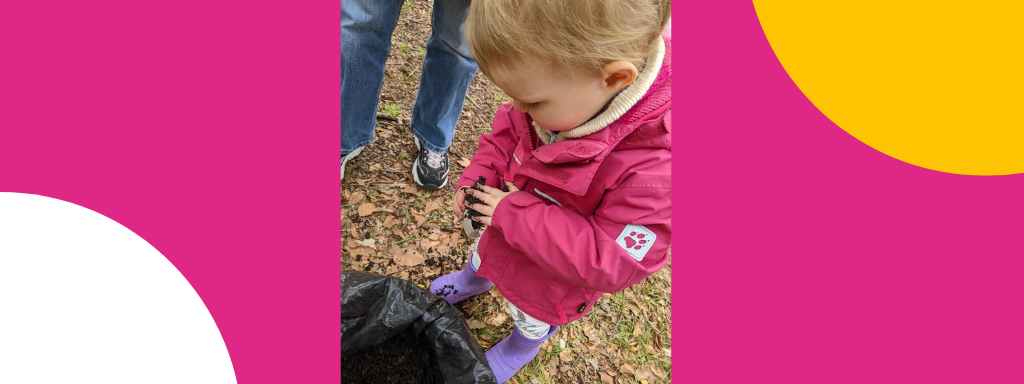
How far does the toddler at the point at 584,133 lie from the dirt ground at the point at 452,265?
93cm

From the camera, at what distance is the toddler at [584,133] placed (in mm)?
1194

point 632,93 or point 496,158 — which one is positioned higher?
point 632,93

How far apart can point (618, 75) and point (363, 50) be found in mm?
1272

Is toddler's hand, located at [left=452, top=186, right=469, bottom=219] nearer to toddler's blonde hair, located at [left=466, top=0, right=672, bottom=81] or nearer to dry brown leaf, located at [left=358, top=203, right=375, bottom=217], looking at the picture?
toddler's blonde hair, located at [left=466, top=0, right=672, bottom=81]

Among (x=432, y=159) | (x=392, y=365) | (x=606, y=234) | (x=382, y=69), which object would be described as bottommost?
(x=392, y=365)

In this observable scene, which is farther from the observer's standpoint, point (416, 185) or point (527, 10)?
point (416, 185)

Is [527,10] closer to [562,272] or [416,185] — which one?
[562,272]

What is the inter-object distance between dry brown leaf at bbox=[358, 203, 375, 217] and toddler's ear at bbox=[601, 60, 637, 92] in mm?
1889

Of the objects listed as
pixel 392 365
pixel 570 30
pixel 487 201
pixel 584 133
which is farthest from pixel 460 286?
pixel 570 30

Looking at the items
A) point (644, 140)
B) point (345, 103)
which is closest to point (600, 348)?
point (644, 140)

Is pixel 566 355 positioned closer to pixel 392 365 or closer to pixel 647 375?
pixel 647 375

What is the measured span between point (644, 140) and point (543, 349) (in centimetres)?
152

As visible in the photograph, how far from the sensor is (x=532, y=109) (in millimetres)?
1417

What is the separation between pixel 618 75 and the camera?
127cm
